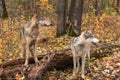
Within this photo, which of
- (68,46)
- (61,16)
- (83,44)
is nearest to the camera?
(83,44)

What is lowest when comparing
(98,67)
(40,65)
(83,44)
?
(98,67)

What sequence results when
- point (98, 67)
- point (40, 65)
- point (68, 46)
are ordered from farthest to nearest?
point (68, 46), point (98, 67), point (40, 65)

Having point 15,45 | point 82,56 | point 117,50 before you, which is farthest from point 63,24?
point 82,56

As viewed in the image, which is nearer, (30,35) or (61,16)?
(30,35)

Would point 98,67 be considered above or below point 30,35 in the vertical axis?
below

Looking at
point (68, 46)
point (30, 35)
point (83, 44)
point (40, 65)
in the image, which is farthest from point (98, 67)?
point (68, 46)

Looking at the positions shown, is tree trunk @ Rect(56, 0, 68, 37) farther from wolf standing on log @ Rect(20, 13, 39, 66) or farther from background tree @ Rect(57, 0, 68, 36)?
wolf standing on log @ Rect(20, 13, 39, 66)

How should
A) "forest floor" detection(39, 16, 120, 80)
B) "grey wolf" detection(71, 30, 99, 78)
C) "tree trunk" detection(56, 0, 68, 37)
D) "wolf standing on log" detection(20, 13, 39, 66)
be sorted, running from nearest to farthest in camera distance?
"grey wolf" detection(71, 30, 99, 78)
"wolf standing on log" detection(20, 13, 39, 66)
"forest floor" detection(39, 16, 120, 80)
"tree trunk" detection(56, 0, 68, 37)

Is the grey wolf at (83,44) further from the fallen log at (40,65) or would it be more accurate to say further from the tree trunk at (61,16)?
the tree trunk at (61,16)

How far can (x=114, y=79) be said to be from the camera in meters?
7.49

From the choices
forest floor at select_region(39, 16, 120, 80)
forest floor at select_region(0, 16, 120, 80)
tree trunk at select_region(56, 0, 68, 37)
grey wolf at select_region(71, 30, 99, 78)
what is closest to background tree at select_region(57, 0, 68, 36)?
tree trunk at select_region(56, 0, 68, 37)

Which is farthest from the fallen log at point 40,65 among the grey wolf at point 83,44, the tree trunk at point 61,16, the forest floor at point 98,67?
the tree trunk at point 61,16

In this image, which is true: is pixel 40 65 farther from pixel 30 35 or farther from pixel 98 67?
pixel 98 67

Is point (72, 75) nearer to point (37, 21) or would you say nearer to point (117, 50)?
point (37, 21)
